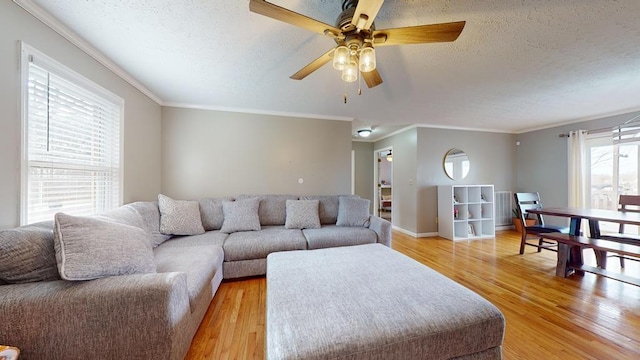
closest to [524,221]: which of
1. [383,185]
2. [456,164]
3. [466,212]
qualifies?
[466,212]

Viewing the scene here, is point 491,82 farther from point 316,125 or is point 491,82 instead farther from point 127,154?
point 127,154

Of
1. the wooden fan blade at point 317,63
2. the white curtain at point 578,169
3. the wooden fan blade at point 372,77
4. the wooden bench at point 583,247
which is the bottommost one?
the wooden bench at point 583,247

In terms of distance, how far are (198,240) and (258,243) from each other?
643 millimetres

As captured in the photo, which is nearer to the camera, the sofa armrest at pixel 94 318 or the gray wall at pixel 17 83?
the sofa armrest at pixel 94 318

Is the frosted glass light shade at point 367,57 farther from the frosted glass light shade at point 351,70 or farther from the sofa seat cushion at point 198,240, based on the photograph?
the sofa seat cushion at point 198,240

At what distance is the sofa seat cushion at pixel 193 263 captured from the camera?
1.49m

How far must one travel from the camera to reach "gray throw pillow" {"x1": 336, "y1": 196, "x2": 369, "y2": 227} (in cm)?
301

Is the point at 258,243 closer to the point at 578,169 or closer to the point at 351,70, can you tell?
the point at 351,70

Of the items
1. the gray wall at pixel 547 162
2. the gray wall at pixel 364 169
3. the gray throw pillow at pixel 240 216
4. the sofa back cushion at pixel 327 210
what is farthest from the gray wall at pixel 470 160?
the gray throw pillow at pixel 240 216

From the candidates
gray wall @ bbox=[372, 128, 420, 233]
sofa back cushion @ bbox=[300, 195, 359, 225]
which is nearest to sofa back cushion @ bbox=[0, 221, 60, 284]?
sofa back cushion @ bbox=[300, 195, 359, 225]

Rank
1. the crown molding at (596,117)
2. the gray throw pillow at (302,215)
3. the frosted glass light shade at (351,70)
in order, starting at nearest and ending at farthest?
the frosted glass light shade at (351,70) < the gray throw pillow at (302,215) < the crown molding at (596,117)

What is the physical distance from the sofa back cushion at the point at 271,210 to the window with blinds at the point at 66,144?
1.42 meters

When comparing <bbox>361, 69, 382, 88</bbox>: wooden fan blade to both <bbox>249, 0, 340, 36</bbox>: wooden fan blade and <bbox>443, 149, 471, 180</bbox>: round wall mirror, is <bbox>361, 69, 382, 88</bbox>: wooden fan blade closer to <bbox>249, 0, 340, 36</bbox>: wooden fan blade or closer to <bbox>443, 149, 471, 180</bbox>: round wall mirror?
<bbox>249, 0, 340, 36</bbox>: wooden fan blade

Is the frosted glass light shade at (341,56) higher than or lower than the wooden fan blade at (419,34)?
lower
